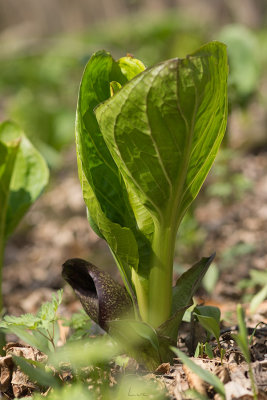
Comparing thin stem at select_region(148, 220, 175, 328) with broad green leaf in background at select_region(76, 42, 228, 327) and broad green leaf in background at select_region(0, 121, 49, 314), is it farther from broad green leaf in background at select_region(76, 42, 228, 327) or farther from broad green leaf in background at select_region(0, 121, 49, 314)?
broad green leaf in background at select_region(0, 121, 49, 314)

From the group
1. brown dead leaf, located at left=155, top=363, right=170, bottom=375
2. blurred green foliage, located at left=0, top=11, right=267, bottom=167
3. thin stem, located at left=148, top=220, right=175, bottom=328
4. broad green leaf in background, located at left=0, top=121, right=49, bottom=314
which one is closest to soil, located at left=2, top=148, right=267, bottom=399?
brown dead leaf, located at left=155, top=363, right=170, bottom=375

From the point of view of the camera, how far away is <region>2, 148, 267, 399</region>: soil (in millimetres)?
1069

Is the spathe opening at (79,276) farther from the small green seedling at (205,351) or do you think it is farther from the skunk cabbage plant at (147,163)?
the small green seedling at (205,351)

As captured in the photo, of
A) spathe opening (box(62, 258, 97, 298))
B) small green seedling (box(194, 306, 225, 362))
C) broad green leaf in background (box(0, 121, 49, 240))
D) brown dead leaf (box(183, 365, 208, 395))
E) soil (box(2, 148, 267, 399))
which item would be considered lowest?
soil (box(2, 148, 267, 399))

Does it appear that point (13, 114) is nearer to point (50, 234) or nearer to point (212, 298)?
point (50, 234)

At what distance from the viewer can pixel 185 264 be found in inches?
97.8

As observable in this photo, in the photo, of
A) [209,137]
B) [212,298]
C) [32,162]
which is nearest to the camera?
[209,137]

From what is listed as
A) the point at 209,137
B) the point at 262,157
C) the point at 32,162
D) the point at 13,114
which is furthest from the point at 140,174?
the point at 13,114

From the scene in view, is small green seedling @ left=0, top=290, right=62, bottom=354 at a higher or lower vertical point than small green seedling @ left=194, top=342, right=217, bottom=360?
higher

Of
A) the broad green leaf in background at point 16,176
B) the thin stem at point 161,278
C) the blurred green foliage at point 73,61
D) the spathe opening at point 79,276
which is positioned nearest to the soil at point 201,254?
the thin stem at point 161,278

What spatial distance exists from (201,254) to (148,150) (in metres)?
1.67

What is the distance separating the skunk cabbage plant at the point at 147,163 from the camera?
2.98ft

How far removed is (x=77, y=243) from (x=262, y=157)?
1.65 m

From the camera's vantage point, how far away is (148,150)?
0.97m
